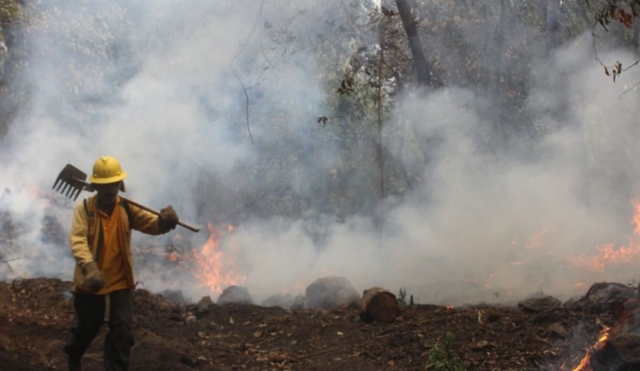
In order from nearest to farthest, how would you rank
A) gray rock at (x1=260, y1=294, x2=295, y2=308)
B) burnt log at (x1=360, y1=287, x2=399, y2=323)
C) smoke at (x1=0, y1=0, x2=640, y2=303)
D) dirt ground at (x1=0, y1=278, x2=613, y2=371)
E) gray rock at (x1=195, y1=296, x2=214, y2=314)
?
1. dirt ground at (x1=0, y1=278, x2=613, y2=371)
2. burnt log at (x1=360, y1=287, x2=399, y2=323)
3. gray rock at (x1=195, y1=296, x2=214, y2=314)
4. gray rock at (x1=260, y1=294, x2=295, y2=308)
5. smoke at (x1=0, y1=0, x2=640, y2=303)

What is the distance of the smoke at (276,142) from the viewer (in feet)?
37.2

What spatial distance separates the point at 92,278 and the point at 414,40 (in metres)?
8.10

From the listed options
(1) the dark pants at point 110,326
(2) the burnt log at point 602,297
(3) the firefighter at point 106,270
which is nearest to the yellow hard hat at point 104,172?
(3) the firefighter at point 106,270

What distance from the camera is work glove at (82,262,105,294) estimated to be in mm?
4220

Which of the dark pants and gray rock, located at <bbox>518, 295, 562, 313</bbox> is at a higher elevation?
gray rock, located at <bbox>518, 295, 562, 313</bbox>

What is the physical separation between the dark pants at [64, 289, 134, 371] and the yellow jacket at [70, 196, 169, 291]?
0.13m

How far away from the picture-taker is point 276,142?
52.3ft

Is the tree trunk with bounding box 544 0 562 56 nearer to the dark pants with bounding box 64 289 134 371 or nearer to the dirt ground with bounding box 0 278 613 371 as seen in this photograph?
the dirt ground with bounding box 0 278 613 371

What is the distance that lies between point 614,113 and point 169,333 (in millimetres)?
11893

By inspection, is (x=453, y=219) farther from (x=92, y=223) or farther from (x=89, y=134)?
(x=92, y=223)

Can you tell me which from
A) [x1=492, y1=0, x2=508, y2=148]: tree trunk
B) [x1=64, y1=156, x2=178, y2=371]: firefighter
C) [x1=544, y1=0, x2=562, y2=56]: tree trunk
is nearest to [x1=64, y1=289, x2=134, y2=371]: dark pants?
[x1=64, y1=156, x2=178, y2=371]: firefighter

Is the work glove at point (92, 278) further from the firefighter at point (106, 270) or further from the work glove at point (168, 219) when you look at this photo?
the work glove at point (168, 219)

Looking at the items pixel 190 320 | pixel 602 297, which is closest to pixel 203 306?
pixel 190 320

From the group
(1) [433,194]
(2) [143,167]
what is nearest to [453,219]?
(1) [433,194]
